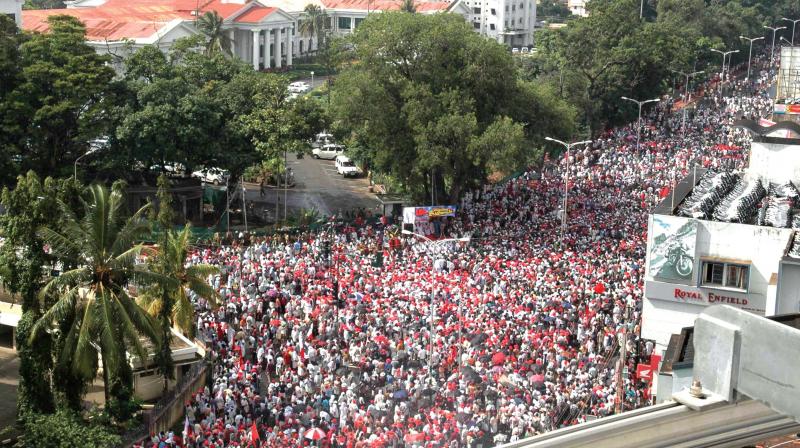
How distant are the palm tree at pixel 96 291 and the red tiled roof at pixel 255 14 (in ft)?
251

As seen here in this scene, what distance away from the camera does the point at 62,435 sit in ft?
81.9

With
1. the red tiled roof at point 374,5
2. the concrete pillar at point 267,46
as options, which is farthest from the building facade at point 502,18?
the concrete pillar at point 267,46

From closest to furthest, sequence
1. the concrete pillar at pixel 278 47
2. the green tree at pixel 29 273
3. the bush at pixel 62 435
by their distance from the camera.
→ the bush at pixel 62 435 < the green tree at pixel 29 273 < the concrete pillar at pixel 278 47

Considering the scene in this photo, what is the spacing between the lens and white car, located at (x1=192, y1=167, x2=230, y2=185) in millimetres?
51500

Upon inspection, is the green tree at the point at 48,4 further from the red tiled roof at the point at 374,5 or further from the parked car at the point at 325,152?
the parked car at the point at 325,152

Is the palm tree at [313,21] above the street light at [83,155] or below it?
above

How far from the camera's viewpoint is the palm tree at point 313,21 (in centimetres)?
11374

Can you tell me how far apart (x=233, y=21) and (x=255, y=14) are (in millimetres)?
2959

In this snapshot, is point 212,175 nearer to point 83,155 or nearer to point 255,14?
point 83,155

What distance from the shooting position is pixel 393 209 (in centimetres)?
5084

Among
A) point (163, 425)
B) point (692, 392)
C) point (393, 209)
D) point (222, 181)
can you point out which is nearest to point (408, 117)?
point (393, 209)

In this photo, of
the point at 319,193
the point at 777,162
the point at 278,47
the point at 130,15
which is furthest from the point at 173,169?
the point at 278,47

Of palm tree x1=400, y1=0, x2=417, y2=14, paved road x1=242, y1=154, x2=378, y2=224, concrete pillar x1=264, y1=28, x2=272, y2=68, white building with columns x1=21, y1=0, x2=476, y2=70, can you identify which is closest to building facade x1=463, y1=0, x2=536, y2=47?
white building with columns x1=21, y1=0, x2=476, y2=70

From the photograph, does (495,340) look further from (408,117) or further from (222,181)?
(222,181)
